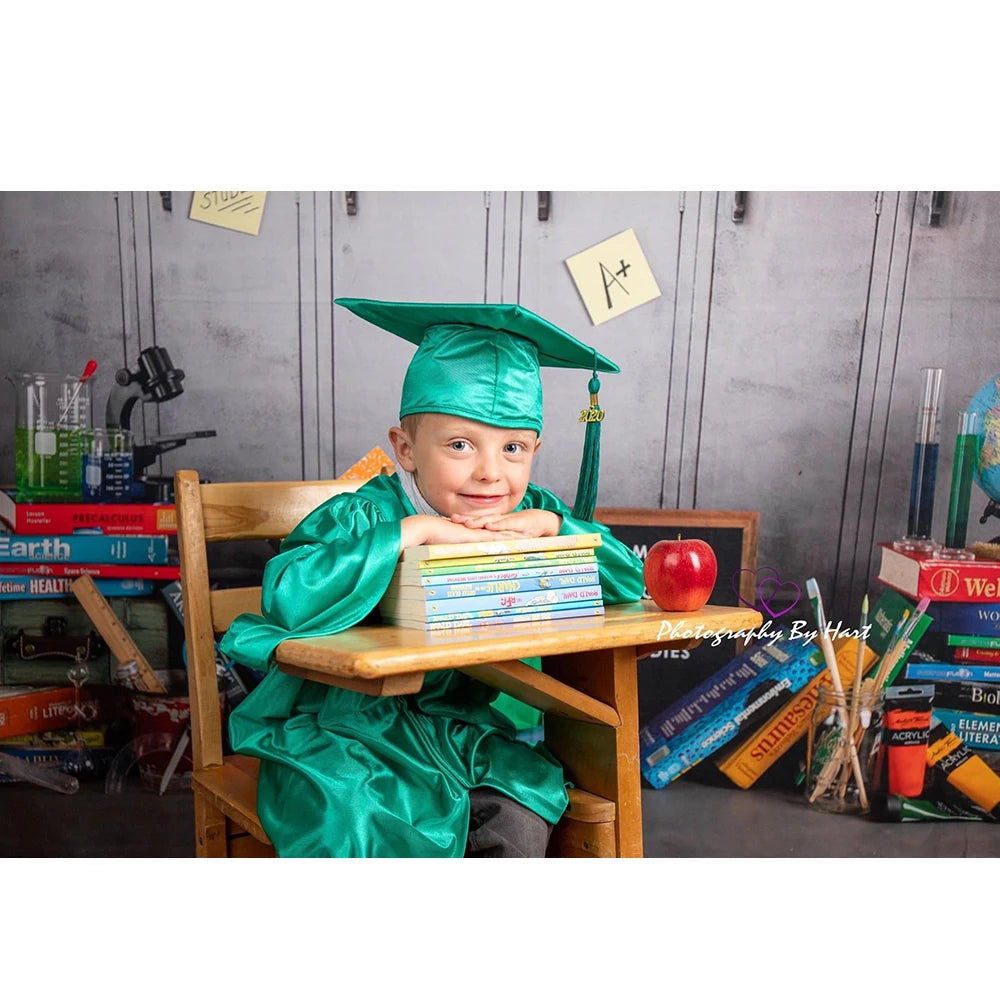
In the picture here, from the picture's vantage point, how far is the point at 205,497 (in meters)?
2.07

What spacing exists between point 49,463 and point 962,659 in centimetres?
268

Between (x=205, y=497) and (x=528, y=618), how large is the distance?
2.28 feet

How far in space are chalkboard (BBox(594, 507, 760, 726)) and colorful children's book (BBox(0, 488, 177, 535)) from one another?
129 cm

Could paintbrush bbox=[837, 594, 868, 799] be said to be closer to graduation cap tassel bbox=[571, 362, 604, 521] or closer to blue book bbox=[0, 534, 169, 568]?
graduation cap tassel bbox=[571, 362, 604, 521]

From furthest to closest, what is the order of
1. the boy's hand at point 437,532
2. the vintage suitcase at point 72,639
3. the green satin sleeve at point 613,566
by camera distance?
the vintage suitcase at point 72,639, the green satin sleeve at point 613,566, the boy's hand at point 437,532

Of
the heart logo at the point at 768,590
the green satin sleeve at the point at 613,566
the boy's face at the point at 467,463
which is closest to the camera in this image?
the boy's face at the point at 467,463

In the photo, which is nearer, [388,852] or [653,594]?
[388,852]

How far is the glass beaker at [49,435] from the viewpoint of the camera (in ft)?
9.96

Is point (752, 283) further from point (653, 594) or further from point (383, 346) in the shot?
point (653, 594)

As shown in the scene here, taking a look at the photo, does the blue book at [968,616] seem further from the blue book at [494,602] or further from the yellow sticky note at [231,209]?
the yellow sticky note at [231,209]

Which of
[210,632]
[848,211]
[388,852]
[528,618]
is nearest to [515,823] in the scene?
[388,852]

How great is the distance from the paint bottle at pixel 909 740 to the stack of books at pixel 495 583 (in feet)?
5.28

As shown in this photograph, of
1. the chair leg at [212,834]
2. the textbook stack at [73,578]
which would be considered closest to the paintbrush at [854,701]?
the chair leg at [212,834]

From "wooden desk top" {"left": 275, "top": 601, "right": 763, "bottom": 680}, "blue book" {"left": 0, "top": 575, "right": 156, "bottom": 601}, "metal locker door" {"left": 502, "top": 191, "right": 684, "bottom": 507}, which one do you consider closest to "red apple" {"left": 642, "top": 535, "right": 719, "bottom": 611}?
"wooden desk top" {"left": 275, "top": 601, "right": 763, "bottom": 680}
